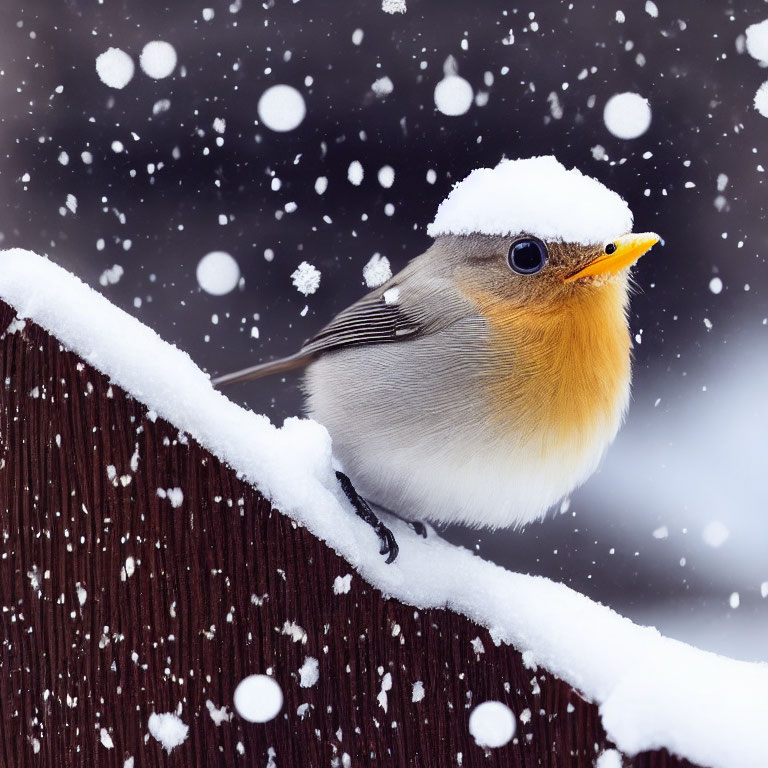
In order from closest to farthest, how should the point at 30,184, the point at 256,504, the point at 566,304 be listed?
1. the point at 256,504
2. the point at 566,304
3. the point at 30,184

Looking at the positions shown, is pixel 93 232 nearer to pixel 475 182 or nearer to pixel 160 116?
pixel 160 116

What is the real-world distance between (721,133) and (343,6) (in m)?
0.41

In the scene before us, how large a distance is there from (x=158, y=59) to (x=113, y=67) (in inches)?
1.8

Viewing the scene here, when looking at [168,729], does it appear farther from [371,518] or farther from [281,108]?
[281,108]

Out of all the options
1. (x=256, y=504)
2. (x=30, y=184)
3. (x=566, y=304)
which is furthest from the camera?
(x=30, y=184)

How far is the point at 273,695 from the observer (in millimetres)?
508

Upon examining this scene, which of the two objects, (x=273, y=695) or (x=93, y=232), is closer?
(x=273, y=695)

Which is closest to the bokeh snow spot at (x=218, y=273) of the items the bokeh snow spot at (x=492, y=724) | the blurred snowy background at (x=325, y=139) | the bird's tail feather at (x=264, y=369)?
the blurred snowy background at (x=325, y=139)

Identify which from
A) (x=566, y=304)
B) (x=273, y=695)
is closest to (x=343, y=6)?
(x=566, y=304)

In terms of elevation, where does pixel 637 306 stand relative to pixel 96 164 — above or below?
below

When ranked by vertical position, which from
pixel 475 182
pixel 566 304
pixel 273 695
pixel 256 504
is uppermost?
pixel 475 182

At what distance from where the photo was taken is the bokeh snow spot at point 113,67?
0.78m

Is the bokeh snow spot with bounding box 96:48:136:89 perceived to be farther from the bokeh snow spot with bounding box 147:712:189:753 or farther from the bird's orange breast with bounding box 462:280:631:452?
the bokeh snow spot with bounding box 147:712:189:753

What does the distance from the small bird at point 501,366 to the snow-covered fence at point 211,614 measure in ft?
0.29
